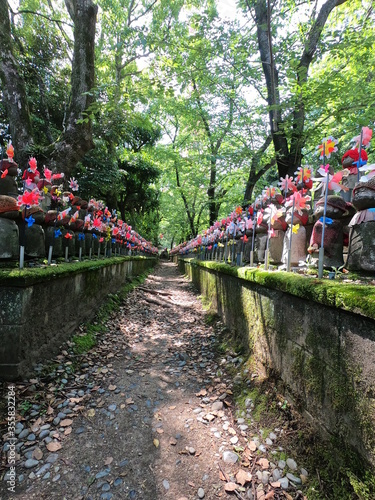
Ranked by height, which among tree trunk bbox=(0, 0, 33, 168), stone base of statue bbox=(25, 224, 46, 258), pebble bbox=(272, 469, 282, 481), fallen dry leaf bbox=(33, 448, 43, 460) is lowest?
fallen dry leaf bbox=(33, 448, 43, 460)

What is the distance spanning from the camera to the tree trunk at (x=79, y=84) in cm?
640

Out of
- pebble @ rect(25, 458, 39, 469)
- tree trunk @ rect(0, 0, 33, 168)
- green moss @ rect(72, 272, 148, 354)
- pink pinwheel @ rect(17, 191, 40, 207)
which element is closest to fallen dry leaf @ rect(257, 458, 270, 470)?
pebble @ rect(25, 458, 39, 469)

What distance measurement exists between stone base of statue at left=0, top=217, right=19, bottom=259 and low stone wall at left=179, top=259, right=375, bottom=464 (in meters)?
2.83

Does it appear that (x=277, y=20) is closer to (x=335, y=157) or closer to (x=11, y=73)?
(x=335, y=157)


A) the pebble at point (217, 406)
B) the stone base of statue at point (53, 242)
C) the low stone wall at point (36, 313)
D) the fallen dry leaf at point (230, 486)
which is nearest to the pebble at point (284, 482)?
the fallen dry leaf at point (230, 486)

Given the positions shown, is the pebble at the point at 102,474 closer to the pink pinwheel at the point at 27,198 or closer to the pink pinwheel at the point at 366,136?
the pink pinwheel at the point at 27,198

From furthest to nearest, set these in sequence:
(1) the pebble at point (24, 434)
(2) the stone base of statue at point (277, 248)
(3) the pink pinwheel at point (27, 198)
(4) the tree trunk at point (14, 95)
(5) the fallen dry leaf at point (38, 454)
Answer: (4) the tree trunk at point (14, 95)
(2) the stone base of statue at point (277, 248)
(3) the pink pinwheel at point (27, 198)
(1) the pebble at point (24, 434)
(5) the fallen dry leaf at point (38, 454)

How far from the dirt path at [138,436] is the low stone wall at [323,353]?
1.82 ft

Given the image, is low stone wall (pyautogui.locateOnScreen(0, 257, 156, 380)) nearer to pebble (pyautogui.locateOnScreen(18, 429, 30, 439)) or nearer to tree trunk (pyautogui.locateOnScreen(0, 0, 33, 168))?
pebble (pyautogui.locateOnScreen(18, 429, 30, 439))

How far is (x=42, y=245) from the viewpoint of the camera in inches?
137

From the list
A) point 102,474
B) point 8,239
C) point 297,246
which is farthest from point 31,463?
point 297,246

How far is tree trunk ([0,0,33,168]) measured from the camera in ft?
21.5

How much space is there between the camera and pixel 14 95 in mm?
6832

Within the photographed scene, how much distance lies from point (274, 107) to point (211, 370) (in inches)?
211
